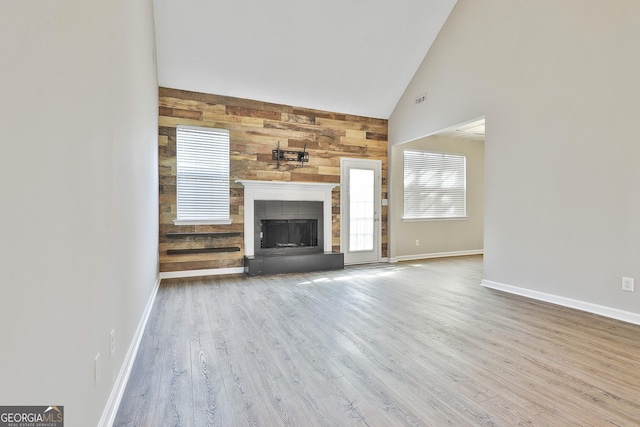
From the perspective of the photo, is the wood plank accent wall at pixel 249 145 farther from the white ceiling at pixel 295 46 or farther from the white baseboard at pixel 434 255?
the white baseboard at pixel 434 255

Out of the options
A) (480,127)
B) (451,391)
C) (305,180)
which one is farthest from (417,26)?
(451,391)

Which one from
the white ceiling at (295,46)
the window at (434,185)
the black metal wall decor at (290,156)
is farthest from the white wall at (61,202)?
the window at (434,185)

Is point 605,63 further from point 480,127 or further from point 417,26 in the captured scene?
point 480,127

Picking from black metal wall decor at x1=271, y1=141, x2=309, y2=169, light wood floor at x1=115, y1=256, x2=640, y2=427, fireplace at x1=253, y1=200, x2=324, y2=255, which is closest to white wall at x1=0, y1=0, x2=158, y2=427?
light wood floor at x1=115, y1=256, x2=640, y2=427

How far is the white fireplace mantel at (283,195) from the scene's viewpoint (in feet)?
18.1

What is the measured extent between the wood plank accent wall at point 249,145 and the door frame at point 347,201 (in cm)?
10

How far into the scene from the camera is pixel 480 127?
6.70 meters

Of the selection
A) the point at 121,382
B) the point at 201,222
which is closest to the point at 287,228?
the point at 201,222

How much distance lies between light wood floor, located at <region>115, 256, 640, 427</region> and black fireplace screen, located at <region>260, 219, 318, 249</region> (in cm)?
177

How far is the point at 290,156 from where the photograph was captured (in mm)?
5855

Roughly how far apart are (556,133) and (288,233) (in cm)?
422

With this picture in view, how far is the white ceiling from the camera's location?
14.4 ft

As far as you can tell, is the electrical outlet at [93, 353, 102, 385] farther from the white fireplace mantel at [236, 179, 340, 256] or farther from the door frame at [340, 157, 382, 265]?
the door frame at [340, 157, 382, 265]

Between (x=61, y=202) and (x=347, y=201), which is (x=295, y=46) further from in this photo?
(x=61, y=202)
